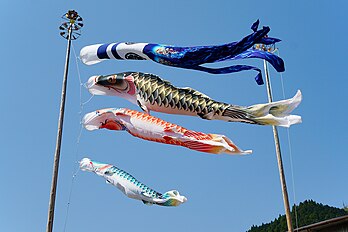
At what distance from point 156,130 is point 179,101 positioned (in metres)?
0.77

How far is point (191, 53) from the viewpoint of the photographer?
9031mm

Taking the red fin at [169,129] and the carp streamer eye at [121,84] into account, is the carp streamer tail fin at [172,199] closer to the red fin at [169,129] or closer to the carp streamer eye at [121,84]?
the red fin at [169,129]

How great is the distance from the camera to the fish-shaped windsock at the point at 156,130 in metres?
9.27

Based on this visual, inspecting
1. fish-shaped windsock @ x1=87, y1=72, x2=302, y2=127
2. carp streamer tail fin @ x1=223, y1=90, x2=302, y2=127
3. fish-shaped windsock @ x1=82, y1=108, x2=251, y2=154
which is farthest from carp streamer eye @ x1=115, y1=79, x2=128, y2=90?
carp streamer tail fin @ x1=223, y1=90, x2=302, y2=127

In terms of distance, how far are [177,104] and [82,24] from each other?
4.64m

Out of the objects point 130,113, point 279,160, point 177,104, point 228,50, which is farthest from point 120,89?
point 279,160

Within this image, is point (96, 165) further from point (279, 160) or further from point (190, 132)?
point (279, 160)

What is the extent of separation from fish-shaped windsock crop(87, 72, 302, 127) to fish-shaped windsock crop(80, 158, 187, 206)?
157 cm

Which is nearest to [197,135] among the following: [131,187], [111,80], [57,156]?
[131,187]

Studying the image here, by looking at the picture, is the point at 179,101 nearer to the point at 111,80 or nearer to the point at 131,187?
the point at 111,80

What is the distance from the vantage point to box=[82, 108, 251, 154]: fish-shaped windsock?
9273 mm

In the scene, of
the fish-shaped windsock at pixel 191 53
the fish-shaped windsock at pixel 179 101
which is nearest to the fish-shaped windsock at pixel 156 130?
the fish-shaped windsock at pixel 179 101

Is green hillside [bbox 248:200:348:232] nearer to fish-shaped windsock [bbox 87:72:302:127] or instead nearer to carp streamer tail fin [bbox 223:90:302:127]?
fish-shaped windsock [bbox 87:72:302:127]

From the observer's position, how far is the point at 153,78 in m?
9.96
